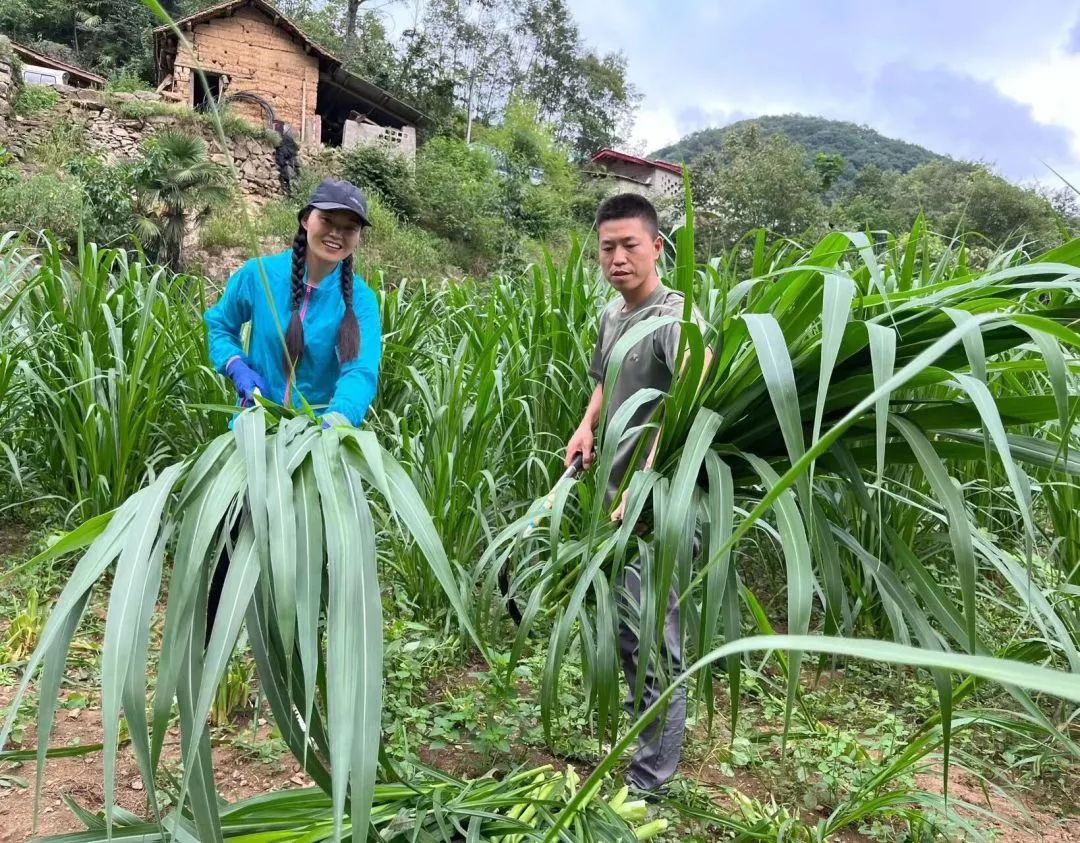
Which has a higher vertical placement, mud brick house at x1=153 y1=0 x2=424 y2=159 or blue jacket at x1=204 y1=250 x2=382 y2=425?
mud brick house at x1=153 y1=0 x2=424 y2=159

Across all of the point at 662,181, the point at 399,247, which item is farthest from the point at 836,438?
the point at 662,181

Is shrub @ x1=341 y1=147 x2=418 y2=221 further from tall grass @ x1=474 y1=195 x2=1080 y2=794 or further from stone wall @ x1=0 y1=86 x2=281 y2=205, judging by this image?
tall grass @ x1=474 y1=195 x2=1080 y2=794

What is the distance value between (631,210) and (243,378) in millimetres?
860

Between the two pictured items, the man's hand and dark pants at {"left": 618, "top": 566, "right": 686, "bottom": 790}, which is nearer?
dark pants at {"left": 618, "top": 566, "right": 686, "bottom": 790}

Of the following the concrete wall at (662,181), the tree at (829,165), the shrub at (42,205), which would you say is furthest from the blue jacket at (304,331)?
the tree at (829,165)

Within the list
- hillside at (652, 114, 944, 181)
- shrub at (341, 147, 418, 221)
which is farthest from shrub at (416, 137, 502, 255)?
hillside at (652, 114, 944, 181)

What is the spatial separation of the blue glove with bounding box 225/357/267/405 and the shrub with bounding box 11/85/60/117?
1118 centimetres

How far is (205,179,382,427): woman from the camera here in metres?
1.35

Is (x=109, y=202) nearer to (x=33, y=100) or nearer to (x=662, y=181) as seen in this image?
(x=33, y=100)

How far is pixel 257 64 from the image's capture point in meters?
12.7

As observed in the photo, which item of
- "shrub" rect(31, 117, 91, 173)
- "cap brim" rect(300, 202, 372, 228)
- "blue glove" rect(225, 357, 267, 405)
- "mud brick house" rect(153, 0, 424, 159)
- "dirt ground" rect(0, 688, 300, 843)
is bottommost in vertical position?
"dirt ground" rect(0, 688, 300, 843)

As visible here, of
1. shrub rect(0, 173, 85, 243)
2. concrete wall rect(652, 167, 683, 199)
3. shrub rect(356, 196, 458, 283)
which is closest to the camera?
shrub rect(0, 173, 85, 243)

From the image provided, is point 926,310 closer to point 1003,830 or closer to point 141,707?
point 141,707

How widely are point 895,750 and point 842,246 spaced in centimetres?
115
